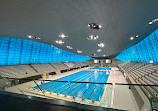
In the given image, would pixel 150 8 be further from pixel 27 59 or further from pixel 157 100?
pixel 27 59

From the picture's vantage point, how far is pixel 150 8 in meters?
4.50

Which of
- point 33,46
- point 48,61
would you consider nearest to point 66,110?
point 33,46

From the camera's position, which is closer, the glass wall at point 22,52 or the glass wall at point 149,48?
the glass wall at point 149,48

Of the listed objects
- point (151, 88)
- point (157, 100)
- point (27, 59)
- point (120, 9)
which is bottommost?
point (157, 100)

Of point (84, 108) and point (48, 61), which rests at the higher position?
point (48, 61)

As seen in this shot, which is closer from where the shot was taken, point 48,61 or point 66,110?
point 66,110

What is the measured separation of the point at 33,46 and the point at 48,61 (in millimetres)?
7677

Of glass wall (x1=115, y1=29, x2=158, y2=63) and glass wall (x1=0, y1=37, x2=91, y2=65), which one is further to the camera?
glass wall (x1=0, y1=37, x2=91, y2=65)

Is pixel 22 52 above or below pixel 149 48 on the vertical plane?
below

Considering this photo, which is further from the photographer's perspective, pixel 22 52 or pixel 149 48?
pixel 22 52

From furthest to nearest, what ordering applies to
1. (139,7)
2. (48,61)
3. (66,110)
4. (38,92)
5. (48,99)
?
(48,61), (38,92), (139,7), (48,99), (66,110)

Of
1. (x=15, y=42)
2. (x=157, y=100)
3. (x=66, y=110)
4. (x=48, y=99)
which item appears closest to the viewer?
(x=157, y=100)

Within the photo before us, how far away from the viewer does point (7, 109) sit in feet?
10.7

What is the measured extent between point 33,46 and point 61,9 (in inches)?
677
